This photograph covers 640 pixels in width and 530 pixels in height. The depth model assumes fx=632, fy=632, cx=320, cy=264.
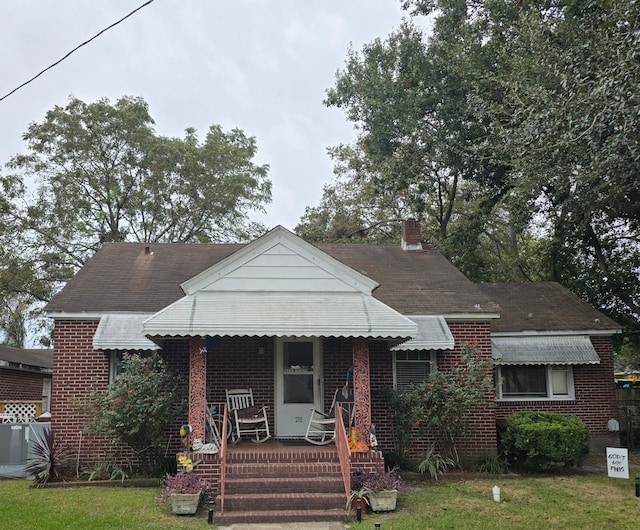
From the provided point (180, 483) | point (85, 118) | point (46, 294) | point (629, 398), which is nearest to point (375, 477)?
point (180, 483)

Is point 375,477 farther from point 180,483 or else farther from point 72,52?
point 72,52

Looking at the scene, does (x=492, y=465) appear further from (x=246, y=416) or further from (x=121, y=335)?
(x=121, y=335)

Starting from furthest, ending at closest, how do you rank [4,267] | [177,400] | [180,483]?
[4,267] < [177,400] < [180,483]

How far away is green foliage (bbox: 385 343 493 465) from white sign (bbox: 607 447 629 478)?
8.20 ft

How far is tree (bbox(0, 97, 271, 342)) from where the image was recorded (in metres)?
30.5

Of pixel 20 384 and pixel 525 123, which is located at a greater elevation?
pixel 525 123

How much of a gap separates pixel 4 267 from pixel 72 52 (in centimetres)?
2135

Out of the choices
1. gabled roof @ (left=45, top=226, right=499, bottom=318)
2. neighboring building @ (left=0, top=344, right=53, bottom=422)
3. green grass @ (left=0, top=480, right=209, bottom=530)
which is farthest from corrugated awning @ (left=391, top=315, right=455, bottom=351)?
neighboring building @ (left=0, top=344, right=53, bottom=422)

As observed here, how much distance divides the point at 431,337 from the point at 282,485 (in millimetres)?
4818

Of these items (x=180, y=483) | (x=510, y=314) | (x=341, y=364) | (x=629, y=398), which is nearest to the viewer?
(x=180, y=483)

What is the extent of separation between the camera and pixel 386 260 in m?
17.2

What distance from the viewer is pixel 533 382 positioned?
16.0m

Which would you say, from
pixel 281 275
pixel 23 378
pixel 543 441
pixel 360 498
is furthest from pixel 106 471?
pixel 23 378

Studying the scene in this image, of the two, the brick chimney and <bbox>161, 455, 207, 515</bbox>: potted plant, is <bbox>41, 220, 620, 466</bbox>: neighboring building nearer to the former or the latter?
the brick chimney
